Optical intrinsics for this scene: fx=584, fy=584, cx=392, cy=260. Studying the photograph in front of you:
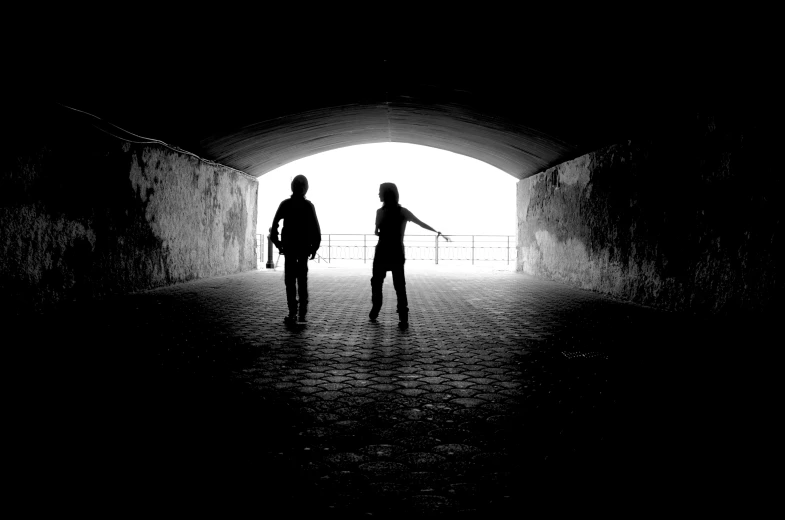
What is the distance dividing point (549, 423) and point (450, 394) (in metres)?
0.83

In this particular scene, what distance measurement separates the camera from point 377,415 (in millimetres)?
3537

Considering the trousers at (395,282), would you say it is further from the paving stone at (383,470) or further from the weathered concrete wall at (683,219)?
the paving stone at (383,470)

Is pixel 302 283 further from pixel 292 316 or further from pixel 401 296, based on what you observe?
pixel 401 296

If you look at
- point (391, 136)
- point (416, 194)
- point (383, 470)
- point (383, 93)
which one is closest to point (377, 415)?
point (383, 470)

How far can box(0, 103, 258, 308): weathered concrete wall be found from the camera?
720 centimetres

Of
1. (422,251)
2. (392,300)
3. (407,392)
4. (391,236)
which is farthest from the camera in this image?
(422,251)

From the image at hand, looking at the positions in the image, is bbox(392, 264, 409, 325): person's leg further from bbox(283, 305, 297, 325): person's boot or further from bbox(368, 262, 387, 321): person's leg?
bbox(283, 305, 297, 325): person's boot

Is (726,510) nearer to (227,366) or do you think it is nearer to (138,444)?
(138,444)

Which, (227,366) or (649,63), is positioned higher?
(649,63)

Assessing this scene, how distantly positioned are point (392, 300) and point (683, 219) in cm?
475

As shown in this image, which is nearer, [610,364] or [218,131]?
[610,364]

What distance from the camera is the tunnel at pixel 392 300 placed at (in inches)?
109

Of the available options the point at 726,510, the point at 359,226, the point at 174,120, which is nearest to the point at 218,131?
the point at 174,120

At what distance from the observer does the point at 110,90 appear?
749cm
